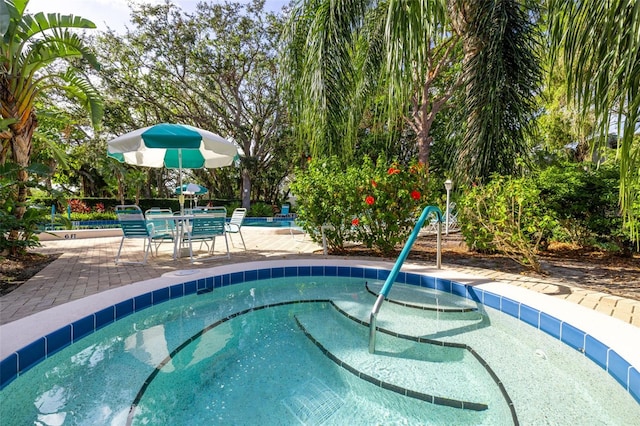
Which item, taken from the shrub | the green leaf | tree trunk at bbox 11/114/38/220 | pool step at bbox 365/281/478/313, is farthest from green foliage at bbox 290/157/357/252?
the shrub

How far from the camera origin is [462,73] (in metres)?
5.84

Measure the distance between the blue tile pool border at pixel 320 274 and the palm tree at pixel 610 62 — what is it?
92 centimetres

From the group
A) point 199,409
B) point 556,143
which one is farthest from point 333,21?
point 556,143

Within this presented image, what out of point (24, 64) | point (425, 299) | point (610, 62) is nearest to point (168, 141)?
point (24, 64)

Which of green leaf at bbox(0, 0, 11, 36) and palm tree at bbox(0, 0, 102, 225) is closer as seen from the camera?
green leaf at bbox(0, 0, 11, 36)

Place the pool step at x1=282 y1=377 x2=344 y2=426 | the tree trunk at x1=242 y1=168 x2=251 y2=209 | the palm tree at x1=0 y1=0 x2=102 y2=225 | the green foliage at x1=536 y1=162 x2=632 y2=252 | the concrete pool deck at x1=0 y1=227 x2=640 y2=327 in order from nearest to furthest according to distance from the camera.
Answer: the pool step at x1=282 y1=377 x2=344 y2=426 → the concrete pool deck at x1=0 y1=227 x2=640 y2=327 → the palm tree at x1=0 y1=0 x2=102 y2=225 → the green foliage at x1=536 y1=162 x2=632 y2=252 → the tree trunk at x1=242 y1=168 x2=251 y2=209

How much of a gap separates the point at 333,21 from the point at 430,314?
4072 mm

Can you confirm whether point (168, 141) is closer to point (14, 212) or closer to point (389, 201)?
point (14, 212)

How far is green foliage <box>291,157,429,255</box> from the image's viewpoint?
226 inches

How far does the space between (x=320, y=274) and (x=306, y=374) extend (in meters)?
2.71

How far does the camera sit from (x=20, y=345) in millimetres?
2205

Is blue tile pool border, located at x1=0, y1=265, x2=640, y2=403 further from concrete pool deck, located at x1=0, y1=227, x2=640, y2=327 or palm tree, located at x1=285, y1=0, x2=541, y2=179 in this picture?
palm tree, located at x1=285, y1=0, x2=541, y2=179

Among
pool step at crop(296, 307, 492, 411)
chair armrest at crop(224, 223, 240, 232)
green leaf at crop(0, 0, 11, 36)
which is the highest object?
green leaf at crop(0, 0, 11, 36)

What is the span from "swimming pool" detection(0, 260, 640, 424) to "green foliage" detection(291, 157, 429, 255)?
2047 millimetres
